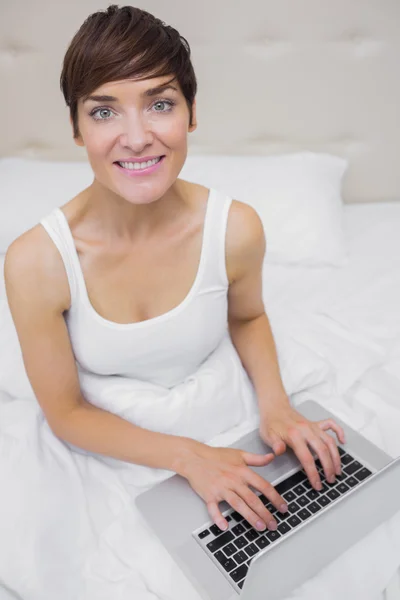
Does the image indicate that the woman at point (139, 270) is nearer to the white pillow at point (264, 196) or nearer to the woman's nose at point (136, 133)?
the woman's nose at point (136, 133)

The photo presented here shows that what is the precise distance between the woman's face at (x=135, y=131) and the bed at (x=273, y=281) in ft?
1.33

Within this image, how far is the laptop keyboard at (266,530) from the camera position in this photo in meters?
0.82

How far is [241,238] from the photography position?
3.26 ft

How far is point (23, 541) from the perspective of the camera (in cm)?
85

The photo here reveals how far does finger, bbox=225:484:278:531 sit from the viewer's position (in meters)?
0.83

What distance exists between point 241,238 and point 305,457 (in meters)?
0.39

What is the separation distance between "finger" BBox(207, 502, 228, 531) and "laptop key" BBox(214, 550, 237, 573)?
36mm

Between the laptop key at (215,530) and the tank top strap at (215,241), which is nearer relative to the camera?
the laptop key at (215,530)

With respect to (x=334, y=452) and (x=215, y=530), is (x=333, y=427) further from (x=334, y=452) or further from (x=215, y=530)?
(x=215, y=530)

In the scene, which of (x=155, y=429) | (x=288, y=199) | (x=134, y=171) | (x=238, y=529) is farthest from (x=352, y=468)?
(x=288, y=199)

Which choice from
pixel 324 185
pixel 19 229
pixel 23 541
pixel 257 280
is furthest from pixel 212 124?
pixel 23 541

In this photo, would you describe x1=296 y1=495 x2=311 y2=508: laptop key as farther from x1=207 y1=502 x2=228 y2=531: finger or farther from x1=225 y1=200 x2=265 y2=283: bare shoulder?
x1=225 y1=200 x2=265 y2=283: bare shoulder

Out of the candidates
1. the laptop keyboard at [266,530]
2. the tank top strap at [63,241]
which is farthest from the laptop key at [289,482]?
the tank top strap at [63,241]

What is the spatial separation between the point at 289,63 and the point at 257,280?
838 mm
